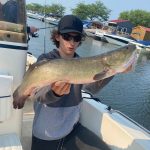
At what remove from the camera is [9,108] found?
2986 mm

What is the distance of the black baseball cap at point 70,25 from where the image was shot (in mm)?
3008

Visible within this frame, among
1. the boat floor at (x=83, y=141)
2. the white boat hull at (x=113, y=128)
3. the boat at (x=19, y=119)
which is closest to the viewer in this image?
the boat at (x=19, y=119)

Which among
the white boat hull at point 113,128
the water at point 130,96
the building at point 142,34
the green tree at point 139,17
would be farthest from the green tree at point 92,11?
the white boat hull at point 113,128

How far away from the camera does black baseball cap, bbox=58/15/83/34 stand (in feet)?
9.87

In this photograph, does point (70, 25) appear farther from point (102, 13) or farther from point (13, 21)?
point (102, 13)

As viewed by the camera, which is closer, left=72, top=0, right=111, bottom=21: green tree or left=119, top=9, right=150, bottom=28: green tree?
left=119, top=9, right=150, bottom=28: green tree

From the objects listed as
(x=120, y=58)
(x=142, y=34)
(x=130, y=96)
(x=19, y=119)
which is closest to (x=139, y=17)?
(x=142, y=34)

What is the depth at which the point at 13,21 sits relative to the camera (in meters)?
3.19

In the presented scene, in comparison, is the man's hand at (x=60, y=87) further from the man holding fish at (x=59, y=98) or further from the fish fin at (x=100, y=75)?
the fish fin at (x=100, y=75)

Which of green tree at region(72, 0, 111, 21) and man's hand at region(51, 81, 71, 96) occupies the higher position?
man's hand at region(51, 81, 71, 96)

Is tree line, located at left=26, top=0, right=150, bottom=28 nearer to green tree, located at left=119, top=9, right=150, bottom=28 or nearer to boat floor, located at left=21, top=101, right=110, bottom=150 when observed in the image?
green tree, located at left=119, top=9, right=150, bottom=28

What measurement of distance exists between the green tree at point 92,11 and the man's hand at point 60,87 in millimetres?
98797

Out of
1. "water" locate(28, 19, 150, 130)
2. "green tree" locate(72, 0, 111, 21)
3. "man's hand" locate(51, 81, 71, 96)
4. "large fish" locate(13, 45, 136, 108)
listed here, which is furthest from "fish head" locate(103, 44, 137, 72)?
"green tree" locate(72, 0, 111, 21)

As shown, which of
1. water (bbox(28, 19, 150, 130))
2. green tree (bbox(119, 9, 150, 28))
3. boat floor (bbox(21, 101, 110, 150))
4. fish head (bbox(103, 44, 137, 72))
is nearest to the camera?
fish head (bbox(103, 44, 137, 72))
